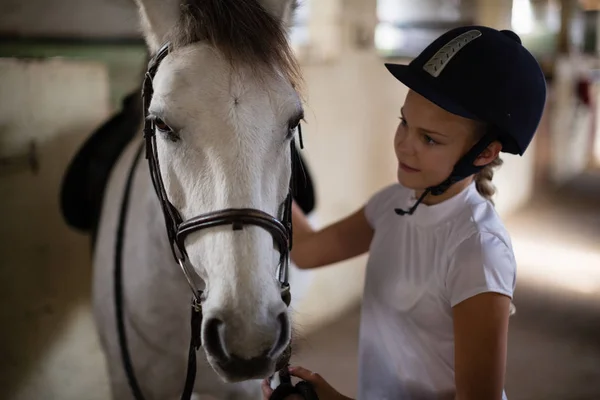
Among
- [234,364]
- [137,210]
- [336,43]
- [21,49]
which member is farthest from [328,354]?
[336,43]

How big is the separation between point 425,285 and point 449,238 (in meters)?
0.08

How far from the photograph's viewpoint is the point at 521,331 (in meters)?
1.28

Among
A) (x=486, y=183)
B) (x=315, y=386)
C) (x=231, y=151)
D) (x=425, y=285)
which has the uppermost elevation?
(x=231, y=151)

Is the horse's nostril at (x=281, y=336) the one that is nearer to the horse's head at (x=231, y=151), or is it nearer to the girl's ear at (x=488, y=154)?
the horse's head at (x=231, y=151)

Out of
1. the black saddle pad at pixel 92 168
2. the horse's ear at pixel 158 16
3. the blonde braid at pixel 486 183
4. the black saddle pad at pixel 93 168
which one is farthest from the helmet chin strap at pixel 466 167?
the black saddle pad at pixel 92 168

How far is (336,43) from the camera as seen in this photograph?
7.44 feet

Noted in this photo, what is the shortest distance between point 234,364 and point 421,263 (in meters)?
0.32

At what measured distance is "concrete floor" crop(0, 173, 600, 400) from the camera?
1.17 metres

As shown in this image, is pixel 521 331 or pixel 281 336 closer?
pixel 281 336

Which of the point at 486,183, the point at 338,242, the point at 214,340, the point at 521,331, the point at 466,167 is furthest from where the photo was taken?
the point at 521,331

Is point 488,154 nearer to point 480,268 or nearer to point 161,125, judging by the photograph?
point 480,268

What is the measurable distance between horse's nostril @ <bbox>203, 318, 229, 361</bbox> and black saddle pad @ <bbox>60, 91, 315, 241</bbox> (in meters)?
0.80

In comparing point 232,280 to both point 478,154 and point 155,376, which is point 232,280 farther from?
point 155,376

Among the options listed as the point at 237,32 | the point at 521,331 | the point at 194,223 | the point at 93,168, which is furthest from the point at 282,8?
the point at 521,331
